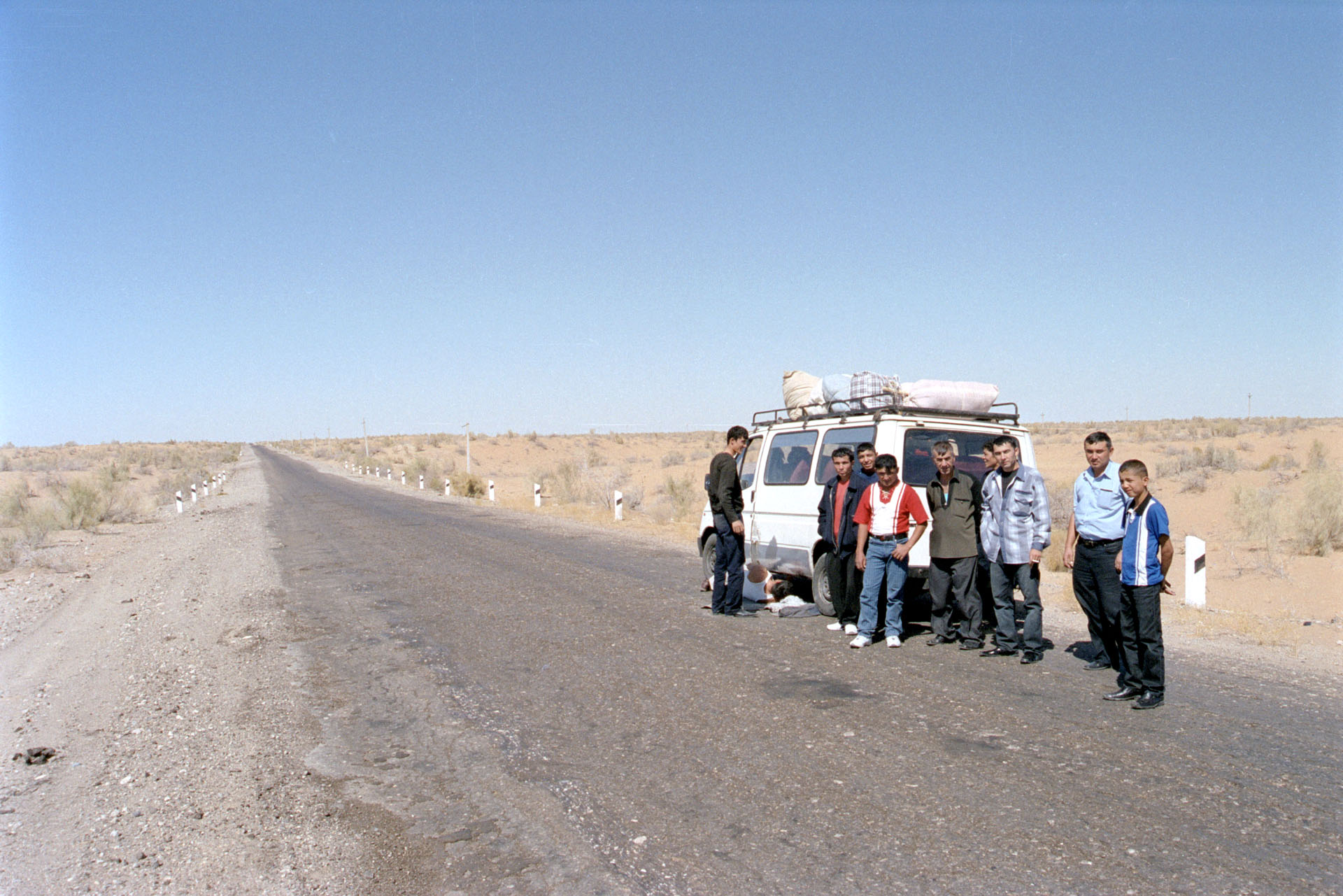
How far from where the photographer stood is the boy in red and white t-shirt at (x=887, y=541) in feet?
25.0

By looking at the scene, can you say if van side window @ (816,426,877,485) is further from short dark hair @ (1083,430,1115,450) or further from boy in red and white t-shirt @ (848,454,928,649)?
short dark hair @ (1083,430,1115,450)

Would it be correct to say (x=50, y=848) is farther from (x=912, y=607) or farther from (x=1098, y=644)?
(x=912, y=607)

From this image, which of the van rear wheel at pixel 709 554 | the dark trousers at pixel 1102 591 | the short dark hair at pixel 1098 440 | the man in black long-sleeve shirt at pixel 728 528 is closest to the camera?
the dark trousers at pixel 1102 591

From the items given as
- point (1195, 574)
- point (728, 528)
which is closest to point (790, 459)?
point (728, 528)

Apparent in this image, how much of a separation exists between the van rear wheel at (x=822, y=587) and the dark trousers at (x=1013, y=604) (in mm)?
2082

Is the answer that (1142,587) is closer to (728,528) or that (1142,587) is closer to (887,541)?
(887,541)

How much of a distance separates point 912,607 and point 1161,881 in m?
6.21

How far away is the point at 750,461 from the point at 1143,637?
5.29m

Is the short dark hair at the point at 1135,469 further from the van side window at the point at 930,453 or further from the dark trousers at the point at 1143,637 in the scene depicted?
the van side window at the point at 930,453

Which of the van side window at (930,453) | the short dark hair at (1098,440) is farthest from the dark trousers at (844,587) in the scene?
the short dark hair at (1098,440)

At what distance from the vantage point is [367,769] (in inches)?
199

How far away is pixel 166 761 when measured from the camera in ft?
17.4

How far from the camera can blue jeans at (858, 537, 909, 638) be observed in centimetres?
774

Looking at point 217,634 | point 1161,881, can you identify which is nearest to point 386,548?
point 217,634
